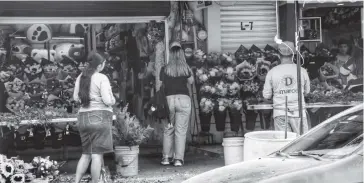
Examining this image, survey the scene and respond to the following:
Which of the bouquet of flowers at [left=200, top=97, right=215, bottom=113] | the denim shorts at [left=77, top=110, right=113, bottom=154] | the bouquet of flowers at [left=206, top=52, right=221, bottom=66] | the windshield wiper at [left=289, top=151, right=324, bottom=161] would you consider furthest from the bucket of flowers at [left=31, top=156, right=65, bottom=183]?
the windshield wiper at [left=289, top=151, right=324, bottom=161]

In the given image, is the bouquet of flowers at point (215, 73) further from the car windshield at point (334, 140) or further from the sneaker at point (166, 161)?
the car windshield at point (334, 140)

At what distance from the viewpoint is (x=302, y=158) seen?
4711 mm

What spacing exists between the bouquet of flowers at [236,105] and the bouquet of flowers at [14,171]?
4.03 metres

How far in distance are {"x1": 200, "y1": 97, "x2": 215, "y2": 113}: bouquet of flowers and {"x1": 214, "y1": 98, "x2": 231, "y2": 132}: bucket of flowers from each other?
108 mm

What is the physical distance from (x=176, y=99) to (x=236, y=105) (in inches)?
62.3

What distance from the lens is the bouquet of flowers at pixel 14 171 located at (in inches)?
300

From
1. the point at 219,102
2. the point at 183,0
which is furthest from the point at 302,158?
the point at 183,0

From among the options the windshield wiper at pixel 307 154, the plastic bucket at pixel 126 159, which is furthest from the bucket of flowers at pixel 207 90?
the windshield wiper at pixel 307 154

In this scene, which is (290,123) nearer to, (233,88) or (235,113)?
(233,88)

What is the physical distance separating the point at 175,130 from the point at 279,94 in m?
2.01

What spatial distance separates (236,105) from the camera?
1040 centimetres

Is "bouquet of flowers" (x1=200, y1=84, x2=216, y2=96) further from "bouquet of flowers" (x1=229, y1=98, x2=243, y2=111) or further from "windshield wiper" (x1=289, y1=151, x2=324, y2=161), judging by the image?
"windshield wiper" (x1=289, y1=151, x2=324, y2=161)

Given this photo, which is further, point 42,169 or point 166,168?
point 166,168

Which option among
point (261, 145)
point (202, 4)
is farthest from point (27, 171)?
point (202, 4)
